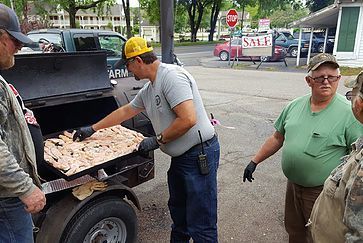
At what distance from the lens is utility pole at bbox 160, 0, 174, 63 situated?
14.4 feet

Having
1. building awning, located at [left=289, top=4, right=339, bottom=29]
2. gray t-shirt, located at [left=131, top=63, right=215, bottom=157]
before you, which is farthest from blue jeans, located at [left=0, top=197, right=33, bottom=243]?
building awning, located at [left=289, top=4, right=339, bottom=29]

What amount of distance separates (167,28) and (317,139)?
291 centimetres

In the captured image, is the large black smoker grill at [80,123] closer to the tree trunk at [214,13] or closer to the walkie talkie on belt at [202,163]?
the walkie talkie on belt at [202,163]

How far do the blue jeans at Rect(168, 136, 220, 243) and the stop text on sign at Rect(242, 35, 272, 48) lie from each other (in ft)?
47.7

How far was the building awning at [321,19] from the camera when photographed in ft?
53.9

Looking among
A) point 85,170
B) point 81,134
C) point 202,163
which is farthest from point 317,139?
point 81,134

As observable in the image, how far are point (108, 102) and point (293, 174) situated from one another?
2.10 metres

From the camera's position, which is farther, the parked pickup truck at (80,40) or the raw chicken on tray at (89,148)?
the parked pickup truck at (80,40)

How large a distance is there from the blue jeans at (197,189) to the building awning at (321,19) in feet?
53.6

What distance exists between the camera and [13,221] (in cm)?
189

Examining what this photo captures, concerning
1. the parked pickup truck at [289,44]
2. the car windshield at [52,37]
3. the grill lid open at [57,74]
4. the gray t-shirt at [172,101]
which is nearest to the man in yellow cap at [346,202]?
the gray t-shirt at [172,101]

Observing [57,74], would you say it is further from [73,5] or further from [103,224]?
[73,5]

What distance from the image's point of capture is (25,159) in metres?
1.88

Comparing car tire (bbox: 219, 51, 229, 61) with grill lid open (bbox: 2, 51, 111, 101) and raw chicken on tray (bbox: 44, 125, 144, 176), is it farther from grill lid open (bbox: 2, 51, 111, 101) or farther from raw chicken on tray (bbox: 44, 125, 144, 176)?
raw chicken on tray (bbox: 44, 125, 144, 176)
